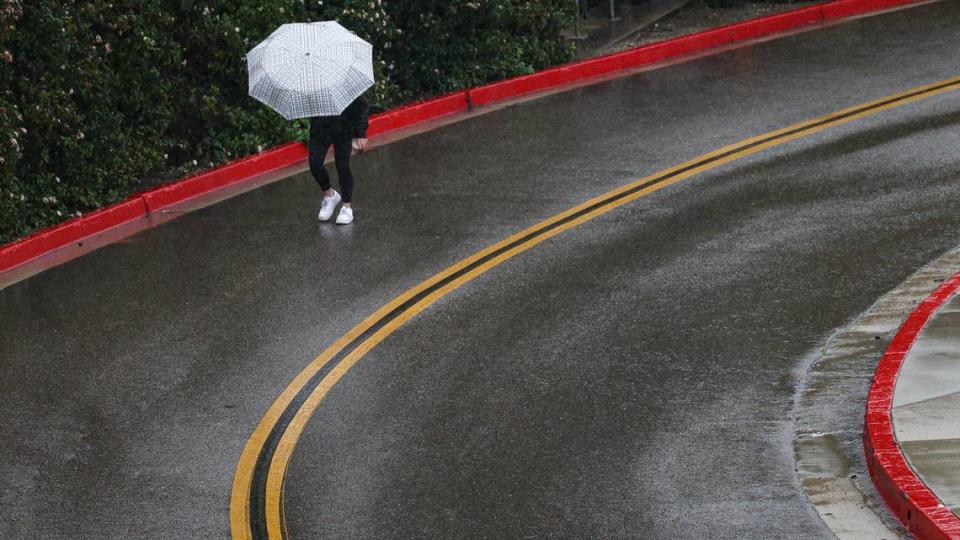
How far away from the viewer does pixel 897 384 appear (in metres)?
8.95

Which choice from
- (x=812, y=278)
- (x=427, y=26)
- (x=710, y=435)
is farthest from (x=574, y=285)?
(x=427, y=26)

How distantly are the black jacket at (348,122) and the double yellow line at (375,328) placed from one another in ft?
5.55

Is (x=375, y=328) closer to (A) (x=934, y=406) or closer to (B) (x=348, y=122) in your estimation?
(B) (x=348, y=122)

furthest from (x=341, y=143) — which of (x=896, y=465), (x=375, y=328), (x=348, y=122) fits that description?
(x=896, y=465)

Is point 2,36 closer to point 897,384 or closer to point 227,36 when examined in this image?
point 227,36

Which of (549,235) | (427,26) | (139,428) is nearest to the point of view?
(139,428)

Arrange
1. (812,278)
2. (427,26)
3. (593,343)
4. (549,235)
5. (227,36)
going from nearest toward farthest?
(593,343) → (812,278) → (549,235) → (227,36) → (427,26)

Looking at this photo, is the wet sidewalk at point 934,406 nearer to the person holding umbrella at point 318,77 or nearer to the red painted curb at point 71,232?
the person holding umbrella at point 318,77

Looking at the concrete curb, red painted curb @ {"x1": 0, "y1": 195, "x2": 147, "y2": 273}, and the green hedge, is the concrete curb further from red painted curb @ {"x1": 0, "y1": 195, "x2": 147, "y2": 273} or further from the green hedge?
the green hedge

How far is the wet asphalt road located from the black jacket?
2.65 ft

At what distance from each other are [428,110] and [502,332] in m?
6.85

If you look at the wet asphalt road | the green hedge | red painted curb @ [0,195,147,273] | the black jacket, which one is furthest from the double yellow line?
the green hedge

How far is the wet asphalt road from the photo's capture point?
8.31 meters

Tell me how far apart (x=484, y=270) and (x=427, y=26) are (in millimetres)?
6776
